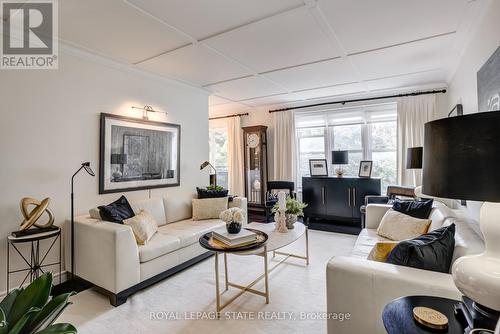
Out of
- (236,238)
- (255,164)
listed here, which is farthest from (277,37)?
(255,164)

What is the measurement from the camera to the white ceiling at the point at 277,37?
2111 millimetres

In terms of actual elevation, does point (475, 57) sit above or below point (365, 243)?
above

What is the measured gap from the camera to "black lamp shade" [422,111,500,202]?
2.75 ft

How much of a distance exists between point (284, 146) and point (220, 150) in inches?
77.6

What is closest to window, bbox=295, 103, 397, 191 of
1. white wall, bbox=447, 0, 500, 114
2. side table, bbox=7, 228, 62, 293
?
white wall, bbox=447, 0, 500, 114

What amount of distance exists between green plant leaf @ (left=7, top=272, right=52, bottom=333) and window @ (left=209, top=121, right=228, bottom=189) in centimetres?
600

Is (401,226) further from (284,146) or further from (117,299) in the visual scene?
(284,146)

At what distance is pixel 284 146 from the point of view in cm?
586

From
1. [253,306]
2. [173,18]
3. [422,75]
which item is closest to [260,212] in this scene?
[253,306]

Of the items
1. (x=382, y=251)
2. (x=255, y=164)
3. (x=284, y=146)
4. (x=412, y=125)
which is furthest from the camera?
(x=255, y=164)

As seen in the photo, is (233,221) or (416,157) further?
(416,157)

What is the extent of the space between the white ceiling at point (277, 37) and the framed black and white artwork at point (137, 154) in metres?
0.80

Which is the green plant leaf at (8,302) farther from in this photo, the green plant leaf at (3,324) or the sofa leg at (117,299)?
the sofa leg at (117,299)

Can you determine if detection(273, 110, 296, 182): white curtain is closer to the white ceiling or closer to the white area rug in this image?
the white ceiling
